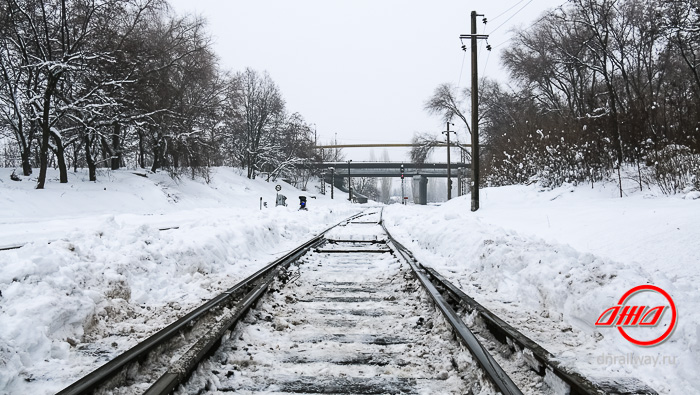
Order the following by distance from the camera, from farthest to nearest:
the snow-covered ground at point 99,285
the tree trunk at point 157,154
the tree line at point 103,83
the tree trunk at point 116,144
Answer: the tree trunk at point 157,154
the tree trunk at point 116,144
the tree line at point 103,83
the snow-covered ground at point 99,285

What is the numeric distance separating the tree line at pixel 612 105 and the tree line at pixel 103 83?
65.7 ft

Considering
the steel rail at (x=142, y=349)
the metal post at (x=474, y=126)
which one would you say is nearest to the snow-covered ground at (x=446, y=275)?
the steel rail at (x=142, y=349)

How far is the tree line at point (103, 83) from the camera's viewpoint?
65.6 ft

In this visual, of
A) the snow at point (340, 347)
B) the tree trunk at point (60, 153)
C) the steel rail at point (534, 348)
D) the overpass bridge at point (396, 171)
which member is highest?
the overpass bridge at point (396, 171)

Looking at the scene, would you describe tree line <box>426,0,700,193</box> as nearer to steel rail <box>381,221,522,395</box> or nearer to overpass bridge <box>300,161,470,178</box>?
steel rail <box>381,221,522,395</box>

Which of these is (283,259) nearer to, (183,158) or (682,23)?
(682,23)

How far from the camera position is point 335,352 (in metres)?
3.65

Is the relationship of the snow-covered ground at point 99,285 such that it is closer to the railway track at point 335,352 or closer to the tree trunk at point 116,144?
the railway track at point 335,352

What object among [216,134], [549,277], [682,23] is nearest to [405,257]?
[549,277]

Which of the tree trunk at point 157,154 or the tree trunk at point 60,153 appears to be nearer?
the tree trunk at point 60,153

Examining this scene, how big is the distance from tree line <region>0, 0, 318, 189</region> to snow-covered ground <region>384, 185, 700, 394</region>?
1955 centimetres

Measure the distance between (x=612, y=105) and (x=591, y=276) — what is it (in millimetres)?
14469

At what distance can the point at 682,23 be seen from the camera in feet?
46.2

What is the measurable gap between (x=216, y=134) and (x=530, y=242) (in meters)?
33.7
